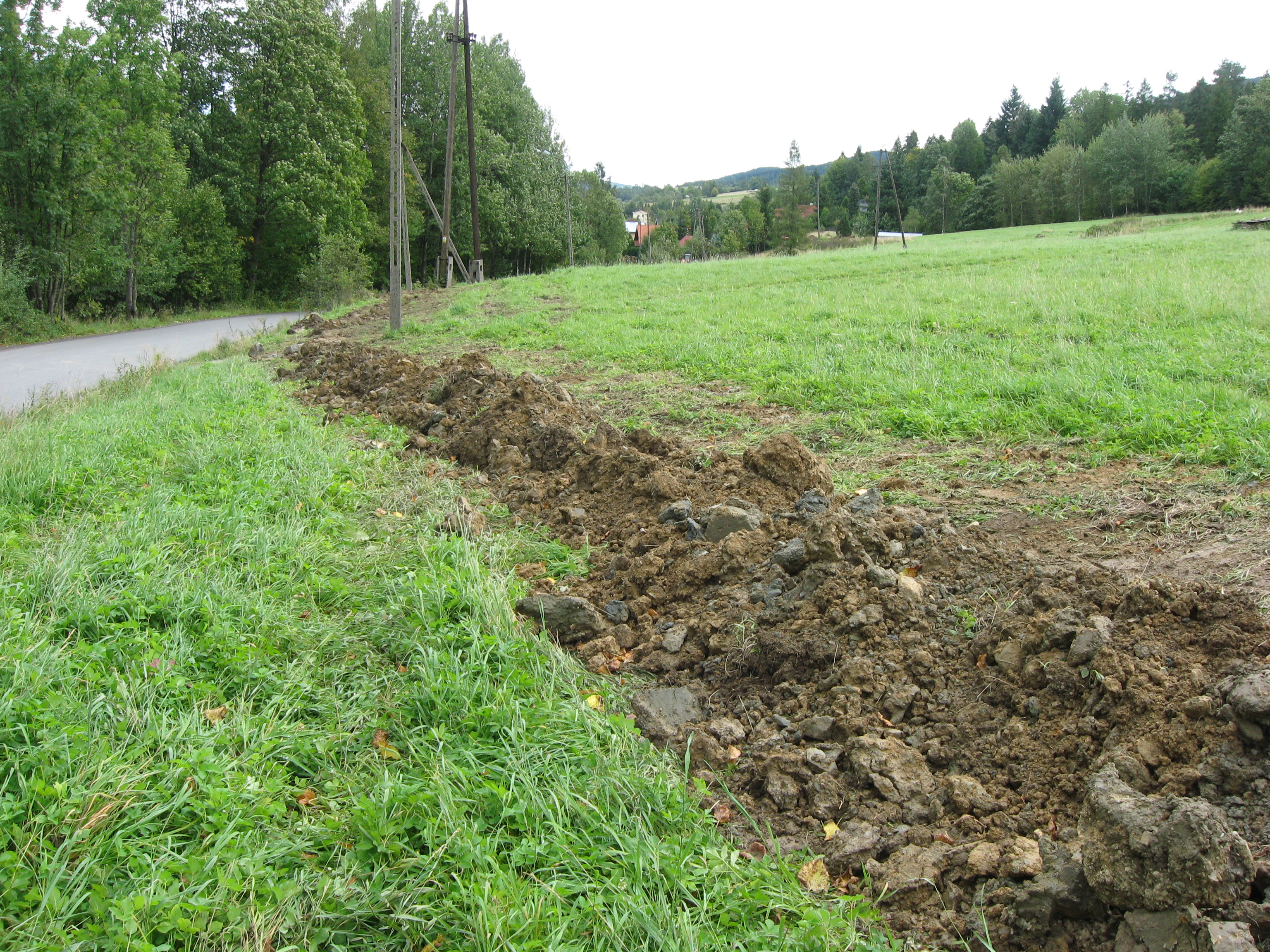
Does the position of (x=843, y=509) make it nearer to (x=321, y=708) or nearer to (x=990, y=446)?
(x=990, y=446)

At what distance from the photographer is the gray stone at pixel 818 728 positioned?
9.77 feet

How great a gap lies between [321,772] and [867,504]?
10.3ft

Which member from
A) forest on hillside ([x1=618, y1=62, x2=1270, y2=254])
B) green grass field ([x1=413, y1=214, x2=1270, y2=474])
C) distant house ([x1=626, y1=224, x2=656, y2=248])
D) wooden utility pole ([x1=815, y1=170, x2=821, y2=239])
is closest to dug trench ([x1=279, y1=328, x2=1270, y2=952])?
green grass field ([x1=413, y1=214, x2=1270, y2=474])

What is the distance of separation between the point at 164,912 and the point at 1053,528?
4.14m

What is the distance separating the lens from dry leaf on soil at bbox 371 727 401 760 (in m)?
2.81

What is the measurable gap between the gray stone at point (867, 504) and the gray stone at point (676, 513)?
94 cm

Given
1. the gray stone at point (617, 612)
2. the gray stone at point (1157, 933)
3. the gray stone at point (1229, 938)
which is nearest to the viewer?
the gray stone at point (1229, 938)

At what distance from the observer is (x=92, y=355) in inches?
668

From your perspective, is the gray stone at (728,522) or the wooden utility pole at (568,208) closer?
the gray stone at (728,522)

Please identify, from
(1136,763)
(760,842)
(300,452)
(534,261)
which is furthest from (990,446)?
(534,261)

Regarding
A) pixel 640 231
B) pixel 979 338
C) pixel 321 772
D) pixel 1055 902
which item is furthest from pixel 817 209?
pixel 1055 902

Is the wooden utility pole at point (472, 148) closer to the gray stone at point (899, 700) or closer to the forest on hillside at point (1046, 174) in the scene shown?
the gray stone at point (899, 700)

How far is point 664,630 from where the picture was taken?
3.82 metres

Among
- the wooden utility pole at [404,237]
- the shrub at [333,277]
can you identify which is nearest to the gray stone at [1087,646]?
the wooden utility pole at [404,237]
